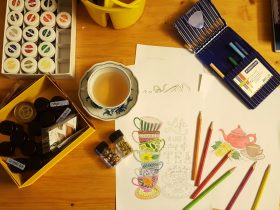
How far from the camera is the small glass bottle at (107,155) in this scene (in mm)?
648

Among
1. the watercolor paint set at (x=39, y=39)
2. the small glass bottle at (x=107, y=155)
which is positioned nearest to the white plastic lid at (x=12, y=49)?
the watercolor paint set at (x=39, y=39)

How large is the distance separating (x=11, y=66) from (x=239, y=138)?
1.49ft

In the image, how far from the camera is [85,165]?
2.15 feet

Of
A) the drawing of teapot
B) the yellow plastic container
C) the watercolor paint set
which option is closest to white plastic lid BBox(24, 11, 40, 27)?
the watercolor paint set

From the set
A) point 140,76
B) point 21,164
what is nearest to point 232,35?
point 140,76

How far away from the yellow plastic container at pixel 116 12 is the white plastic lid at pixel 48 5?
7 cm

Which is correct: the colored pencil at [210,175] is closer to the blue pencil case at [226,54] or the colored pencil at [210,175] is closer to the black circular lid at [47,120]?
the blue pencil case at [226,54]

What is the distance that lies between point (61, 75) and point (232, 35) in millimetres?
348

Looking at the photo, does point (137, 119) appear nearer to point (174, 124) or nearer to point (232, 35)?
point (174, 124)

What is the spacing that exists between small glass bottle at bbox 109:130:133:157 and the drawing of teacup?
226 mm

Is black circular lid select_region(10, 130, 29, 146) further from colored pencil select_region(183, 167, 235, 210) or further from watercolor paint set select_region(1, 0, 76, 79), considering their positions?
colored pencil select_region(183, 167, 235, 210)

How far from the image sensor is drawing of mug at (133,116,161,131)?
26.4 inches

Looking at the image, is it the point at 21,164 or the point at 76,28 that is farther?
the point at 76,28

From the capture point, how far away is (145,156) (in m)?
0.66
